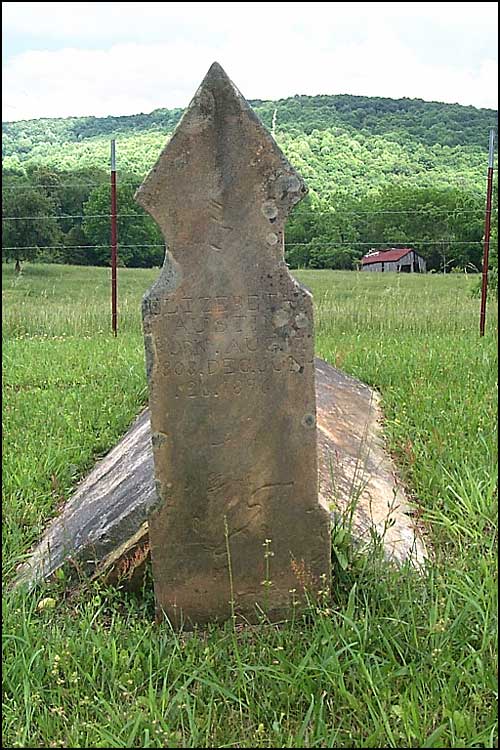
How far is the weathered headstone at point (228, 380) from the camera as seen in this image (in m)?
2.87

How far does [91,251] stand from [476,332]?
43.1 feet

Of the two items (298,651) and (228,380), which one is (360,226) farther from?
(298,651)

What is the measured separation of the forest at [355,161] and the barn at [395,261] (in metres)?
0.19

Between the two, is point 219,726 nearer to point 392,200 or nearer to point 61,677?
point 61,677

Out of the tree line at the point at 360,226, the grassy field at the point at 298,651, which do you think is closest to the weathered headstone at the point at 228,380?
the grassy field at the point at 298,651

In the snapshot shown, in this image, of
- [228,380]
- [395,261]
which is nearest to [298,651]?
[228,380]

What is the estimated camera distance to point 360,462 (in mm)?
4367

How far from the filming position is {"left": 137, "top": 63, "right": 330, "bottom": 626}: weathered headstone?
9.40 ft

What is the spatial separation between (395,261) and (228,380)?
12.0 meters

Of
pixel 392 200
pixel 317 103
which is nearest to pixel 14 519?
pixel 317 103

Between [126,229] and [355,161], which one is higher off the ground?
[355,161]

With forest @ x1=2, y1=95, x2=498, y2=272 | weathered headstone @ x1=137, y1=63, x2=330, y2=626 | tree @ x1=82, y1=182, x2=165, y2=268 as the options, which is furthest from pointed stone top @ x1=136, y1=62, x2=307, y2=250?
tree @ x1=82, y1=182, x2=165, y2=268

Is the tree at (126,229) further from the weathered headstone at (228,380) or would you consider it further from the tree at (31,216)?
the weathered headstone at (228,380)

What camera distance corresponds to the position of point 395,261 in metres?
14.5
